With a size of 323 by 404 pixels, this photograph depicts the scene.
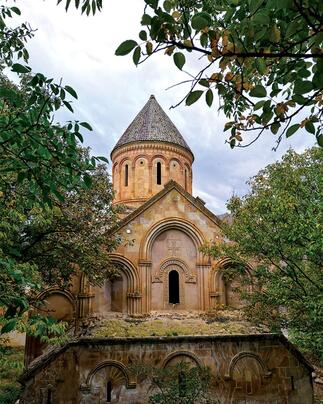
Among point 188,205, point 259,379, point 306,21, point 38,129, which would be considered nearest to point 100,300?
point 188,205

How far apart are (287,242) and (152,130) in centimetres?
1329

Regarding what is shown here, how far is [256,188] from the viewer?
10703 mm

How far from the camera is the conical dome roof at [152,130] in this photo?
67.3 feet

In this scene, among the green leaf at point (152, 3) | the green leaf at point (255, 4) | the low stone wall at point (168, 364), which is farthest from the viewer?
the low stone wall at point (168, 364)

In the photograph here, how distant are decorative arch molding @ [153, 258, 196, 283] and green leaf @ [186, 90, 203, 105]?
11.6m

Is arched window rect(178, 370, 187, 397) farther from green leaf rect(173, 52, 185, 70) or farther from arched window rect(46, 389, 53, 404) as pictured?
green leaf rect(173, 52, 185, 70)

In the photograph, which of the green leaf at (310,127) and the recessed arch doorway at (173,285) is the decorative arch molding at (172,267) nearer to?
the recessed arch doorway at (173,285)

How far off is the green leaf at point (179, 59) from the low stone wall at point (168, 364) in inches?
389

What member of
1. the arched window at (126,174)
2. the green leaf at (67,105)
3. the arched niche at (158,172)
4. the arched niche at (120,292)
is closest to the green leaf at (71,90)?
the green leaf at (67,105)

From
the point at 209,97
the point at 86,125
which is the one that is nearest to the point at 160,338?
the point at 86,125

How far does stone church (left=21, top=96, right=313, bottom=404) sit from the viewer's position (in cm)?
1052

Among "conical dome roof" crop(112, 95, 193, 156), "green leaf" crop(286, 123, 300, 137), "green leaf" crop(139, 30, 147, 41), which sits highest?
"conical dome roof" crop(112, 95, 193, 156)

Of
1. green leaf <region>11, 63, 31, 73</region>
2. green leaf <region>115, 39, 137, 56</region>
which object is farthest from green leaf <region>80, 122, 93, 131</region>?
green leaf <region>115, 39, 137, 56</region>

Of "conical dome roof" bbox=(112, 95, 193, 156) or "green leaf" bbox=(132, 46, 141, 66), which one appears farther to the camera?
"conical dome roof" bbox=(112, 95, 193, 156)
